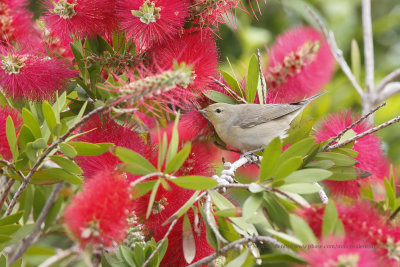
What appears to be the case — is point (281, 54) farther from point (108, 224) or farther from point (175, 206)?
point (108, 224)

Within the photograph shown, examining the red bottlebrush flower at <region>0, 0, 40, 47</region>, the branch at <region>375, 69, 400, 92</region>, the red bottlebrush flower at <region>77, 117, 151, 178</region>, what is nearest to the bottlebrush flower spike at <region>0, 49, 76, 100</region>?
the red bottlebrush flower at <region>77, 117, 151, 178</region>

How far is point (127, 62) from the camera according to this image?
1.49 metres

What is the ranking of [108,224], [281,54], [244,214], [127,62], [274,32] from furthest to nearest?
1. [274,32]
2. [281,54]
3. [127,62]
4. [244,214]
5. [108,224]

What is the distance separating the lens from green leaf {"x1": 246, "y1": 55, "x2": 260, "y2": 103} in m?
1.66

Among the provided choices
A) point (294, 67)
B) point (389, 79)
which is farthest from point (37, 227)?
point (389, 79)

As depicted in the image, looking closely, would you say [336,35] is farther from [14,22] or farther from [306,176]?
[306,176]

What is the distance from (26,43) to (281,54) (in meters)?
1.09

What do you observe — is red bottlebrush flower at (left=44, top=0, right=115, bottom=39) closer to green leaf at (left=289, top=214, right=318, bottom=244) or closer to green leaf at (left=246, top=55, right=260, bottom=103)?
green leaf at (left=246, top=55, right=260, bottom=103)

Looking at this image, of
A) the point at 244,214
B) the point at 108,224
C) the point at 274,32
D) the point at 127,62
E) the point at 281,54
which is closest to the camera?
the point at 108,224

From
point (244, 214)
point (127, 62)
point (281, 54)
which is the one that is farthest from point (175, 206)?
point (281, 54)

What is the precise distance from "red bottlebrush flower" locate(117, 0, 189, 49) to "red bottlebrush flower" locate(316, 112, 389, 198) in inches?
25.7

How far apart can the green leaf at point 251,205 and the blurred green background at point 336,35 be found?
2177 mm

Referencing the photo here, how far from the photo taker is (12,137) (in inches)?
50.8

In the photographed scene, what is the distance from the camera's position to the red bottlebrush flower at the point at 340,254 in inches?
34.2
